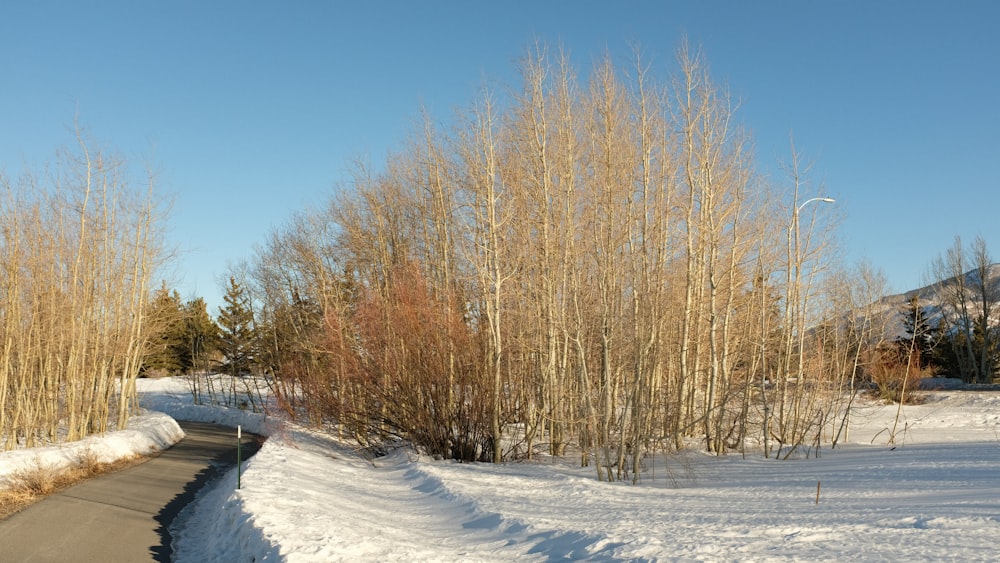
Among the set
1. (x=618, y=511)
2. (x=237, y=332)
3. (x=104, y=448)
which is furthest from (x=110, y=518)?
(x=237, y=332)

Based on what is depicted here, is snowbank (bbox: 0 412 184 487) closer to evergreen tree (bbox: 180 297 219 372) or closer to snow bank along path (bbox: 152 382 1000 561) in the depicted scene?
snow bank along path (bbox: 152 382 1000 561)

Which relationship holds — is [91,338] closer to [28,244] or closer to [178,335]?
[28,244]

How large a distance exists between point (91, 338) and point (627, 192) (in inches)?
717

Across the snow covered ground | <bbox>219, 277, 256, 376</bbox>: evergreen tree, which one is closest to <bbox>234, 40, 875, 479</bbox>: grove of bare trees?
the snow covered ground

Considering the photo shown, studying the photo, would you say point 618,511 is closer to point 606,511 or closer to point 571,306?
point 606,511

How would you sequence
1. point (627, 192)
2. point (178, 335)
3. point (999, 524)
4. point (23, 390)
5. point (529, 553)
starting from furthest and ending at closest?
point (178, 335) < point (23, 390) < point (627, 192) < point (529, 553) < point (999, 524)

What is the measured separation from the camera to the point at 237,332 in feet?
160

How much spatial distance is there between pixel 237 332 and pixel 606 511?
43.1 metres

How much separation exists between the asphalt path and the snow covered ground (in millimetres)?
530

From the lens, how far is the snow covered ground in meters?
7.66

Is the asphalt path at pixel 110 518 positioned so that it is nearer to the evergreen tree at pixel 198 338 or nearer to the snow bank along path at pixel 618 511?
the snow bank along path at pixel 618 511

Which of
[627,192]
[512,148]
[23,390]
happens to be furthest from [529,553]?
[23,390]

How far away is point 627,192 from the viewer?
1738 centimetres

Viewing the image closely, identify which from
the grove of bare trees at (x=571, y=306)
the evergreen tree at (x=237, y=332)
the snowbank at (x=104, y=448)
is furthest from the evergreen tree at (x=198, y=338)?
the grove of bare trees at (x=571, y=306)
